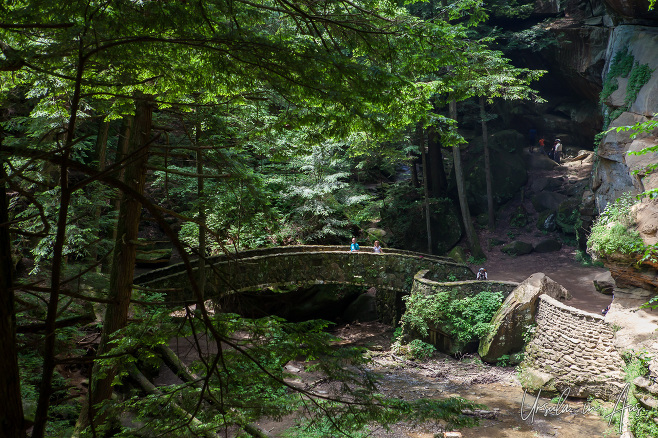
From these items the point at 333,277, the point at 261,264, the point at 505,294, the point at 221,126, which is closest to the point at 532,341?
the point at 505,294

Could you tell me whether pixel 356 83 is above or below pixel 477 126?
below

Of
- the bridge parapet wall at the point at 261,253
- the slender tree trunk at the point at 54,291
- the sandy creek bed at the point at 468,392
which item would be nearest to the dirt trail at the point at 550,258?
the sandy creek bed at the point at 468,392

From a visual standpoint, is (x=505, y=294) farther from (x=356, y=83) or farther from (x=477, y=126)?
(x=477, y=126)

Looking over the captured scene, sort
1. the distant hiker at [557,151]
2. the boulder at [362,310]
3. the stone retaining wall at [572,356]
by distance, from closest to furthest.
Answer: the stone retaining wall at [572,356]
the boulder at [362,310]
the distant hiker at [557,151]

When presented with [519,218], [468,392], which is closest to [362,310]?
[468,392]

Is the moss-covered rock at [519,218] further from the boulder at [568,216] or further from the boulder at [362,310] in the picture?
the boulder at [362,310]

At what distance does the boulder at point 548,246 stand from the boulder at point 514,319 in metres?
8.71

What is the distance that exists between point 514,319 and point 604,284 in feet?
16.2

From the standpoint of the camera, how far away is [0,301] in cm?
208

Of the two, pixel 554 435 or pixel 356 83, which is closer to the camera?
pixel 356 83

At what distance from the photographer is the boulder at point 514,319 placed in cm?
1344

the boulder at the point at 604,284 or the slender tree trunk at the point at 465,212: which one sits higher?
the slender tree trunk at the point at 465,212

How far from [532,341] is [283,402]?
11.8m

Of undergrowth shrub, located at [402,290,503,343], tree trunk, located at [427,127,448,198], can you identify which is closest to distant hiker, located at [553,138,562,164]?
tree trunk, located at [427,127,448,198]
